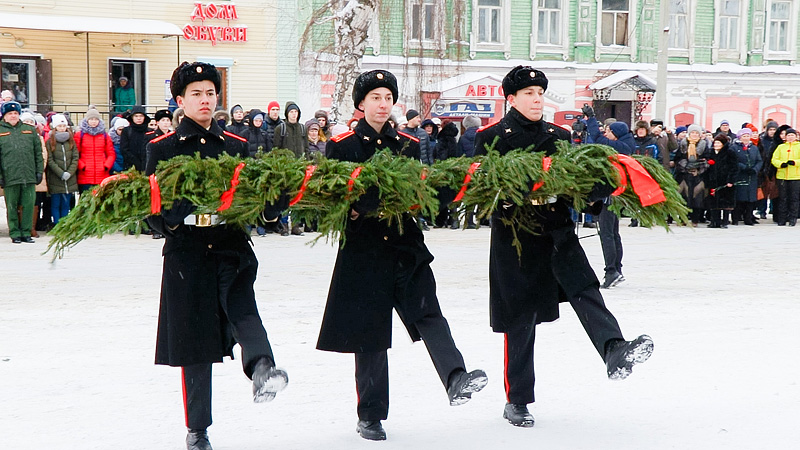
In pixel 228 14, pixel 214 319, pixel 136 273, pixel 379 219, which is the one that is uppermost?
pixel 228 14

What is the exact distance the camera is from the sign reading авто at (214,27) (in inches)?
988

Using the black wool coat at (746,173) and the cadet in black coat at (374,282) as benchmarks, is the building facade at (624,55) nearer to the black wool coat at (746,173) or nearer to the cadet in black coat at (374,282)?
the black wool coat at (746,173)

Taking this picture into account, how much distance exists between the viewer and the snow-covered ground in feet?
16.4

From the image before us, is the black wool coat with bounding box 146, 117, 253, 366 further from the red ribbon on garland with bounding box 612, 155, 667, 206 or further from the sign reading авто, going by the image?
the sign reading авто

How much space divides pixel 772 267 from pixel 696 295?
278 cm

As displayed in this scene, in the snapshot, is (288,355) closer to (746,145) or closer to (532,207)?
(532,207)

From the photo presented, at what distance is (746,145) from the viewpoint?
59.1ft

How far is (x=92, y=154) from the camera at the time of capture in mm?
14164

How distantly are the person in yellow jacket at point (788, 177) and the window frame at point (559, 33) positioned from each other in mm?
13222

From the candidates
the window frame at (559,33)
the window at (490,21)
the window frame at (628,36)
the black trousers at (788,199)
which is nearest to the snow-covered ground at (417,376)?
the black trousers at (788,199)

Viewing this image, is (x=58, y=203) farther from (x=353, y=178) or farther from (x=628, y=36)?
(x=628, y=36)

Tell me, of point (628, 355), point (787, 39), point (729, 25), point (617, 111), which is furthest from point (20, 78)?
point (787, 39)

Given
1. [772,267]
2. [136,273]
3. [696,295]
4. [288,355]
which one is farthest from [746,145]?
[288,355]

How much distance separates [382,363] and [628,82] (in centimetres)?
2532
